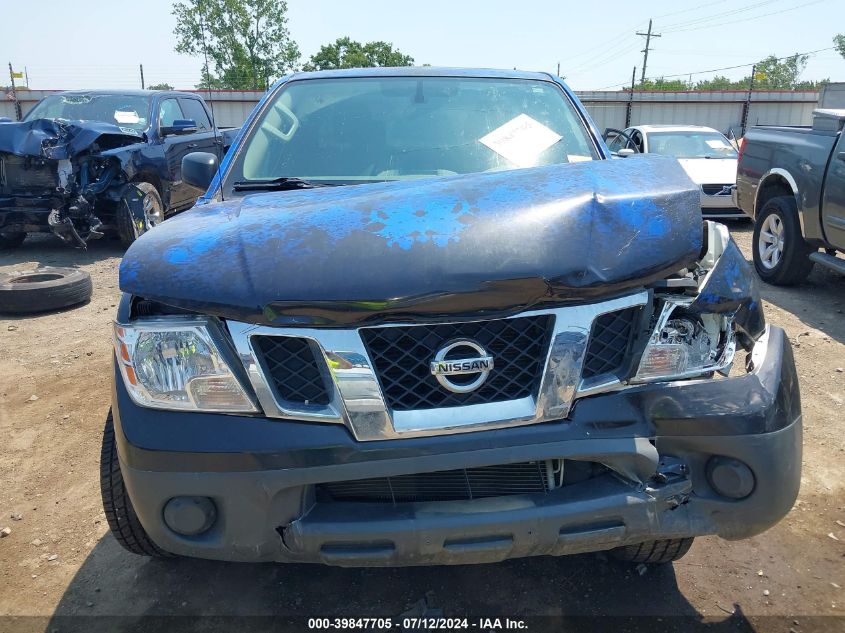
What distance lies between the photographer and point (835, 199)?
533 cm

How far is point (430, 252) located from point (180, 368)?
74 centimetres

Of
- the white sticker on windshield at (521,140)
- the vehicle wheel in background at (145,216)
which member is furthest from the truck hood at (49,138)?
the white sticker on windshield at (521,140)

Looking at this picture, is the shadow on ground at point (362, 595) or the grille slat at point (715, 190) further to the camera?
the grille slat at point (715, 190)

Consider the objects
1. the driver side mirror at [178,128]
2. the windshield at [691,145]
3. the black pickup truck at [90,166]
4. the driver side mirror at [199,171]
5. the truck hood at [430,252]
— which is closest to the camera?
the truck hood at [430,252]

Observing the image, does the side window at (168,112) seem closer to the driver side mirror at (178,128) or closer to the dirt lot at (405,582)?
the driver side mirror at (178,128)

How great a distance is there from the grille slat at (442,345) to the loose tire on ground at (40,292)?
491cm

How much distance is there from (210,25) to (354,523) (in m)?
61.0

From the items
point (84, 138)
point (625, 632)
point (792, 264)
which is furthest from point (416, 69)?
point (84, 138)

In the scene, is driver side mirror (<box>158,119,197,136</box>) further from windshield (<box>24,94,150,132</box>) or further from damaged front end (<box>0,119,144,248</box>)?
damaged front end (<box>0,119,144,248</box>)

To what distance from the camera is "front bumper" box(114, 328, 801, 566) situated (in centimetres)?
168

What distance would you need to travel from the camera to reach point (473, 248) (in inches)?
66.7

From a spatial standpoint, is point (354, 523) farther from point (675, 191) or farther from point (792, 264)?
point (792, 264)

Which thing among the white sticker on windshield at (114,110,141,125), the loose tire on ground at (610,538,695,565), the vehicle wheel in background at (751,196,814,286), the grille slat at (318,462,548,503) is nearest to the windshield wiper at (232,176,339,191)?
the grille slat at (318,462,548,503)

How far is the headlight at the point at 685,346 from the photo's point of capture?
1.81 meters
